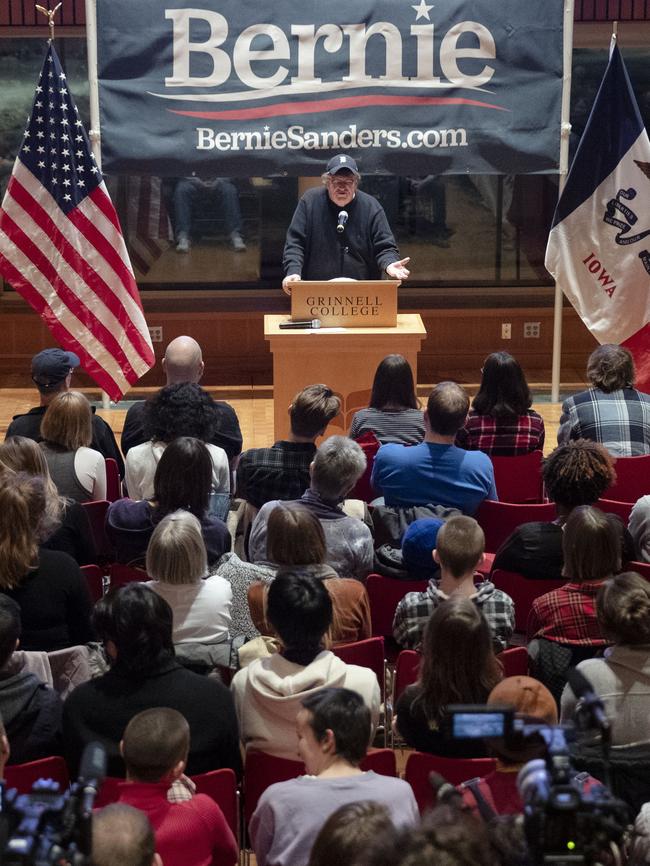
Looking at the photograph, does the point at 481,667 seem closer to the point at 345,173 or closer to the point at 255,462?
the point at 255,462

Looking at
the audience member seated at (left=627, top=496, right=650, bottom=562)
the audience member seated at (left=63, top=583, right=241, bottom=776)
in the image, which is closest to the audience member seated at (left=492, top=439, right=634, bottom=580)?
the audience member seated at (left=627, top=496, right=650, bottom=562)

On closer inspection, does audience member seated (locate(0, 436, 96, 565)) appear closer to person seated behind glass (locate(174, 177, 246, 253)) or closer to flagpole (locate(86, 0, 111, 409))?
flagpole (locate(86, 0, 111, 409))

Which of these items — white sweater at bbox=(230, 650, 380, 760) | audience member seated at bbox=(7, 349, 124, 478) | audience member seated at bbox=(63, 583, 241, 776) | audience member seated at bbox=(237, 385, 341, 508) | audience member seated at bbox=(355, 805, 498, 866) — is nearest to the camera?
audience member seated at bbox=(355, 805, 498, 866)

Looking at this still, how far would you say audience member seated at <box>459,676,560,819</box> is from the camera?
2.73 metres

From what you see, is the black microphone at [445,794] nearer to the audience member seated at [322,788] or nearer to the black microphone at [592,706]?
the black microphone at [592,706]

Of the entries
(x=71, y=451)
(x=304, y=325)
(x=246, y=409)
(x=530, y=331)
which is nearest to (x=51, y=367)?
(x=71, y=451)

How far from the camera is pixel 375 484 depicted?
15.7 feet

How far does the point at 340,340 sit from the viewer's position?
692 centimetres

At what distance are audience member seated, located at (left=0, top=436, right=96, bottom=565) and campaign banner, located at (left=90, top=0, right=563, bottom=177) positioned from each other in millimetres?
3933

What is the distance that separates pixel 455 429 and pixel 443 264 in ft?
19.7

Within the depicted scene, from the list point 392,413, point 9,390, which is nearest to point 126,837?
point 392,413

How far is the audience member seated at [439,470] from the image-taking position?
4.68 meters

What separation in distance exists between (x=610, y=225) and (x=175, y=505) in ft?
13.5

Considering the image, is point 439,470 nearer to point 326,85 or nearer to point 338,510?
point 338,510
